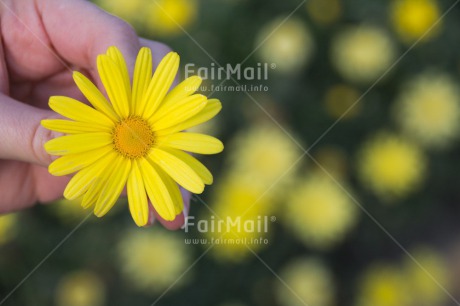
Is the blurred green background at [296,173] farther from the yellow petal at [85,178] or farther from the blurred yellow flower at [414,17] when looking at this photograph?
the yellow petal at [85,178]

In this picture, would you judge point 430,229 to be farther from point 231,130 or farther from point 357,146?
point 231,130

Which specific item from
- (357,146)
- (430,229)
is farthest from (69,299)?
(430,229)

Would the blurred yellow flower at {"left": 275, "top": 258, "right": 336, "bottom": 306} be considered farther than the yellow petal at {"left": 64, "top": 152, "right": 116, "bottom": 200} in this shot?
Yes

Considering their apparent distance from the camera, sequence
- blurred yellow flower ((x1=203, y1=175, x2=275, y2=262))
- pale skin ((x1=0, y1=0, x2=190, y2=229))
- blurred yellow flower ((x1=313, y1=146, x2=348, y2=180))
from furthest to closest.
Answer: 1. blurred yellow flower ((x1=313, y1=146, x2=348, y2=180))
2. blurred yellow flower ((x1=203, y1=175, x2=275, y2=262))
3. pale skin ((x1=0, y1=0, x2=190, y2=229))

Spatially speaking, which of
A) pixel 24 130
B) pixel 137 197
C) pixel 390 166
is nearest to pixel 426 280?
pixel 390 166

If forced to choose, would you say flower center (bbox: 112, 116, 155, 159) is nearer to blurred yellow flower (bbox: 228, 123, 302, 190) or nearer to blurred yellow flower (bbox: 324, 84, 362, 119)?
blurred yellow flower (bbox: 228, 123, 302, 190)

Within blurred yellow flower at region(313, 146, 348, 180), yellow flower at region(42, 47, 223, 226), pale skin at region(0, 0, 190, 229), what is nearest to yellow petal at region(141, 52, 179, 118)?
yellow flower at region(42, 47, 223, 226)

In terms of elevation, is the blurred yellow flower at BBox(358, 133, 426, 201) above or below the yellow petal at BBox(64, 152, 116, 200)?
above
